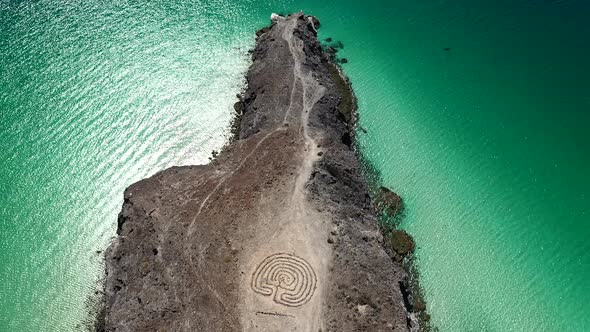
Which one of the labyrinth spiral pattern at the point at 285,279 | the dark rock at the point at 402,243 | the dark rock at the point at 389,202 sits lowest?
the labyrinth spiral pattern at the point at 285,279

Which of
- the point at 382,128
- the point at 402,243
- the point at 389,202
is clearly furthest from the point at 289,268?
the point at 382,128

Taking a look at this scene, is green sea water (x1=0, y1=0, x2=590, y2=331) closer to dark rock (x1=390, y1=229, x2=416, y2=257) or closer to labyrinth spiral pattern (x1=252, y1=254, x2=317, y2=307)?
dark rock (x1=390, y1=229, x2=416, y2=257)

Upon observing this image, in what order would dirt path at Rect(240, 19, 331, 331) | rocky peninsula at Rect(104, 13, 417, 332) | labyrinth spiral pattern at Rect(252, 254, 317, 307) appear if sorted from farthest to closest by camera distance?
labyrinth spiral pattern at Rect(252, 254, 317, 307)
rocky peninsula at Rect(104, 13, 417, 332)
dirt path at Rect(240, 19, 331, 331)

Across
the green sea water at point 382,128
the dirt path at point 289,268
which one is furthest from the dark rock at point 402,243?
the dirt path at point 289,268

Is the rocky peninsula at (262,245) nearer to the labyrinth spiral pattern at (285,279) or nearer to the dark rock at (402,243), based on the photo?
the labyrinth spiral pattern at (285,279)

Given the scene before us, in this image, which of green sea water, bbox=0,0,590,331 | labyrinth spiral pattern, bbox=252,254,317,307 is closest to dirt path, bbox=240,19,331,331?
labyrinth spiral pattern, bbox=252,254,317,307

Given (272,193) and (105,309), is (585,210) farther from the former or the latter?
(105,309)
